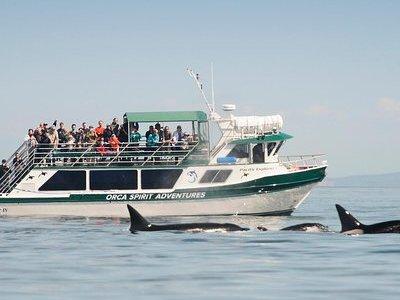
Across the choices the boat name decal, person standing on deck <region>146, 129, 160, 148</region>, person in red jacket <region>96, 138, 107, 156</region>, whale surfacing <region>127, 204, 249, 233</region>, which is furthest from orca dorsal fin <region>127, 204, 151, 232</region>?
the boat name decal

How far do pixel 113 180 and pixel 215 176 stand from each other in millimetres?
5430

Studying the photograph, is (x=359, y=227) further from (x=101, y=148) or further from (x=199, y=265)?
(x=101, y=148)

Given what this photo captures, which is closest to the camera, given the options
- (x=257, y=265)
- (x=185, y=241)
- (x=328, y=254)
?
(x=257, y=265)

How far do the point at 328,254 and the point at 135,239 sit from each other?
27.5 ft

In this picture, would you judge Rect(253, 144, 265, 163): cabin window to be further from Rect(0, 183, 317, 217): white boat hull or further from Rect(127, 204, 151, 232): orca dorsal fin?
Rect(127, 204, 151, 232): orca dorsal fin

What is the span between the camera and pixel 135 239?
3166 centimetres

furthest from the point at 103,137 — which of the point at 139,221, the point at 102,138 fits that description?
the point at 139,221

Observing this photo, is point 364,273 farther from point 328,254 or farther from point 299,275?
point 328,254

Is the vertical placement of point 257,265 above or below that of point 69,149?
below

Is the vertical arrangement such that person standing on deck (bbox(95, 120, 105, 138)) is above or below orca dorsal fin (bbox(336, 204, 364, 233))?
above

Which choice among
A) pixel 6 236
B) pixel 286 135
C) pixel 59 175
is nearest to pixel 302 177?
pixel 286 135

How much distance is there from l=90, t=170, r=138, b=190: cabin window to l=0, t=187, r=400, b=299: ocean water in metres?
16.4

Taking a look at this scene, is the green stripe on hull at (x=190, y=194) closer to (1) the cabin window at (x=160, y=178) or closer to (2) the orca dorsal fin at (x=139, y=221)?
(1) the cabin window at (x=160, y=178)

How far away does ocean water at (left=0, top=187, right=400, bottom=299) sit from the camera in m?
17.8
